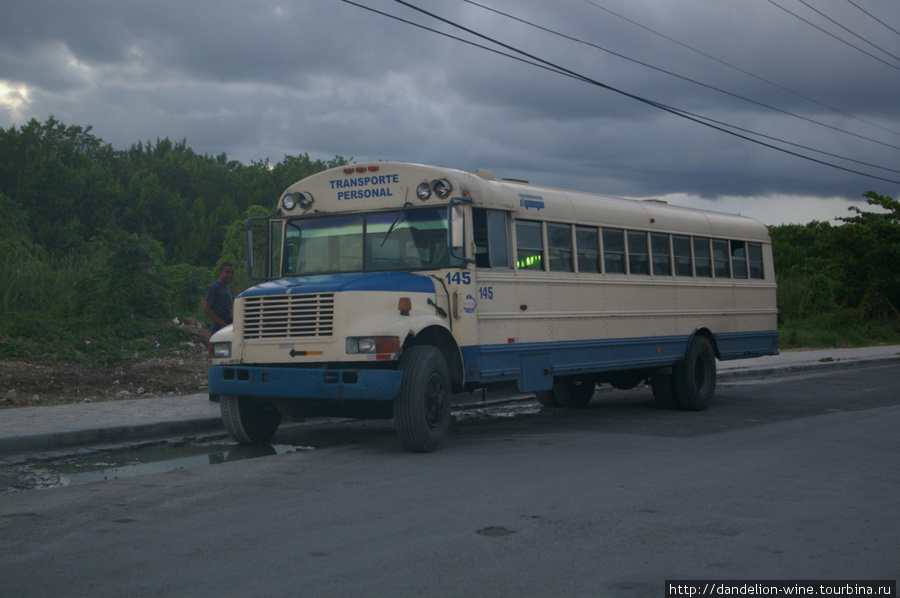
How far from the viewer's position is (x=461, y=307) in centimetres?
916

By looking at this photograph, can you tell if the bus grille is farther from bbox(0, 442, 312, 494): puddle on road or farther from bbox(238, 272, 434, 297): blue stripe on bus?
bbox(0, 442, 312, 494): puddle on road

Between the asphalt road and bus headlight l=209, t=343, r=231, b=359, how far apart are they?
121cm

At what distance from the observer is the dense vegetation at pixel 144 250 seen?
664 inches

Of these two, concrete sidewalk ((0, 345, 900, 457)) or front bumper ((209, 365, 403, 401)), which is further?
→ concrete sidewalk ((0, 345, 900, 457))

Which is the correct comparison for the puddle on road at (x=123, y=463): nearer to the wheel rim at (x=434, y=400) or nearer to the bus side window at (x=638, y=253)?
the wheel rim at (x=434, y=400)

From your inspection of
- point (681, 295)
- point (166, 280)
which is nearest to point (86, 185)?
point (166, 280)

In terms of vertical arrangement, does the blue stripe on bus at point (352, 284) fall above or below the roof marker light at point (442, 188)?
below

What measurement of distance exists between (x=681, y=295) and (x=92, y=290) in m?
11.2

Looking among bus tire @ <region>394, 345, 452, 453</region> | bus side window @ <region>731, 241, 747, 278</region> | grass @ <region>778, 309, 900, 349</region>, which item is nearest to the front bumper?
bus tire @ <region>394, 345, 452, 453</region>

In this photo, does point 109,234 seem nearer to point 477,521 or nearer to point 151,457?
point 151,457

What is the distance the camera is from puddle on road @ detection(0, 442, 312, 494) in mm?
7637

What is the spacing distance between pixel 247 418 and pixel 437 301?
2365mm

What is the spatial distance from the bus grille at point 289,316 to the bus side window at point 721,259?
757cm

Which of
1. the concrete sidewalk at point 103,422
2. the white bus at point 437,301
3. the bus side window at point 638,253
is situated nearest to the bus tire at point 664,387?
the white bus at point 437,301
